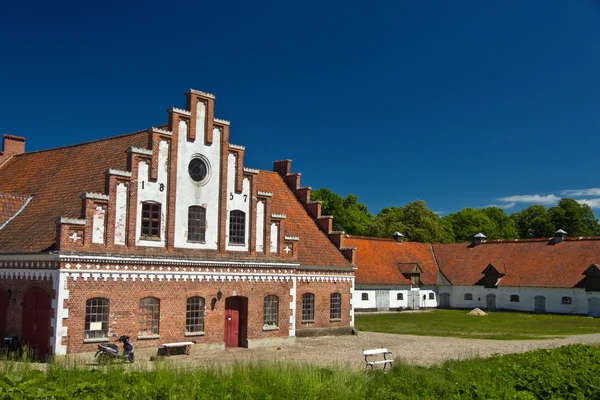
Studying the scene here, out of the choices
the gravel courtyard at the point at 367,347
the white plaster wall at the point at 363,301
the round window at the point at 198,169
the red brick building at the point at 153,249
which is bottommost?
the gravel courtyard at the point at 367,347

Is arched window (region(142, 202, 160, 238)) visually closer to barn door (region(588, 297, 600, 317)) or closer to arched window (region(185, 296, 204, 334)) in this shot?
arched window (region(185, 296, 204, 334))

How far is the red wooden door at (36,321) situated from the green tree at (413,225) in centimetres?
5966

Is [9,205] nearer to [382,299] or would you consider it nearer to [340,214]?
[382,299]

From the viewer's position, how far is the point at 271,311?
29.5 m

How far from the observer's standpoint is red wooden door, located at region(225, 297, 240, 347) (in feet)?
90.9

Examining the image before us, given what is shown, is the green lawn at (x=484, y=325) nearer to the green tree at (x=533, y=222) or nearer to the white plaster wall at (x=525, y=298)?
the white plaster wall at (x=525, y=298)

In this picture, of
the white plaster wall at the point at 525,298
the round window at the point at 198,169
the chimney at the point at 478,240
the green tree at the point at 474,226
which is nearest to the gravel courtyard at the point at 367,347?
the round window at the point at 198,169

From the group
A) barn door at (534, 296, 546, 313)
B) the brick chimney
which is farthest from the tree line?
the brick chimney

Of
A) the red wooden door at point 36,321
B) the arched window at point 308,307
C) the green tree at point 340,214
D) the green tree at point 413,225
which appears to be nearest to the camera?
the red wooden door at point 36,321

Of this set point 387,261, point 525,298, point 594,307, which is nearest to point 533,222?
point 525,298

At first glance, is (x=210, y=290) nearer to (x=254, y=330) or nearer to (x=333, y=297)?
(x=254, y=330)

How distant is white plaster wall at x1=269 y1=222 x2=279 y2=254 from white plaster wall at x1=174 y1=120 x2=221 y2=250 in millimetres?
3322

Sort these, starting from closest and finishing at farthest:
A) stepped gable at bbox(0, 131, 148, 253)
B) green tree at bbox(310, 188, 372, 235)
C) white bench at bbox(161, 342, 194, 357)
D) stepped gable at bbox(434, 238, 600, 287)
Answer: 1. white bench at bbox(161, 342, 194, 357)
2. stepped gable at bbox(0, 131, 148, 253)
3. stepped gable at bbox(434, 238, 600, 287)
4. green tree at bbox(310, 188, 372, 235)

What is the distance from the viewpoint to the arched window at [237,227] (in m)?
27.9
